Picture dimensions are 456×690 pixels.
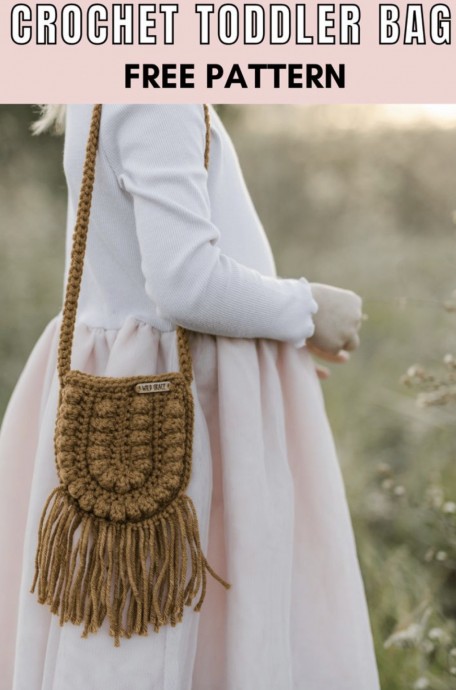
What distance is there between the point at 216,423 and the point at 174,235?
0.87 ft

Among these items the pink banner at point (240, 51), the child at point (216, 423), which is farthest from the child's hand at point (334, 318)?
the pink banner at point (240, 51)

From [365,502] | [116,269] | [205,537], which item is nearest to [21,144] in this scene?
[365,502]

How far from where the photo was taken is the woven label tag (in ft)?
3.02

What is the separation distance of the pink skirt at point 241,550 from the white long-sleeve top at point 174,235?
5cm

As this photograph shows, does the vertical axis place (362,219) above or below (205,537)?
above

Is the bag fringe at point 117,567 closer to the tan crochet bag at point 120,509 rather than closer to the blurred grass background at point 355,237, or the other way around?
the tan crochet bag at point 120,509

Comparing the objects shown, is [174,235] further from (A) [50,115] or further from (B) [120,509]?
(A) [50,115]

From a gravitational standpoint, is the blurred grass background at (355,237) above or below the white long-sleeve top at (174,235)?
above

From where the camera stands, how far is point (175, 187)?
35.6 inches

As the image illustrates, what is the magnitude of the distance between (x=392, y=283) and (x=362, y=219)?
0.33 metres

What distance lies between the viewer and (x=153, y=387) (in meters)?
0.92

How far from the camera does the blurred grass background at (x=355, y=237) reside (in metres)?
2.41

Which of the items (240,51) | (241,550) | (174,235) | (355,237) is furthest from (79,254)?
(355,237)

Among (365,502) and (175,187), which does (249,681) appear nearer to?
(175,187)
